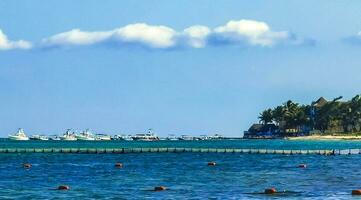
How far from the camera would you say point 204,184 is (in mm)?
77438

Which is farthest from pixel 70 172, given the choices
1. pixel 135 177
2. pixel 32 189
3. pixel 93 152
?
pixel 93 152

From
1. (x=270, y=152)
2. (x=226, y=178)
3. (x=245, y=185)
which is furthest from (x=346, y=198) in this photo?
(x=270, y=152)

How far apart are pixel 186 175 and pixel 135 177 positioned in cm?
659

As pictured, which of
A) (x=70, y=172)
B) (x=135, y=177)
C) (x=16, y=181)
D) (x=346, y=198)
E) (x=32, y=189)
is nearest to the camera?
(x=346, y=198)

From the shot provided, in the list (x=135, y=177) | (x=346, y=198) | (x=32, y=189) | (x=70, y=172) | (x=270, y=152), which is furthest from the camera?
(x=270, y=152)

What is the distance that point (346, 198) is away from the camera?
60.0 meters

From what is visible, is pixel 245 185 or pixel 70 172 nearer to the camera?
pixel 245 185

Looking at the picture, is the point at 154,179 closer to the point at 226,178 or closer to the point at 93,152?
the point at 226,178

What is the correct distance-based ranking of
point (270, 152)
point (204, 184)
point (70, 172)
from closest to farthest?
point (204, 184), point (70, 172), point (270, 152)

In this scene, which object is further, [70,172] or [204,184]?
[70,172]

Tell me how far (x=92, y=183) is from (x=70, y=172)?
20681 mm

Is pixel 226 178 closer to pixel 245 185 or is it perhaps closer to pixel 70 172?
pixel 245 185

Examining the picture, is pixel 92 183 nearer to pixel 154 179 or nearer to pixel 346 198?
pixel 154 179

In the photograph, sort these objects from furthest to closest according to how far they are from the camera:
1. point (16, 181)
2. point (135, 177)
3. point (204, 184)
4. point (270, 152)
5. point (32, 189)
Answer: point (270, 152) → point (135, 177) → point (16, 181) → point (204, 184) → point (32, 189)
